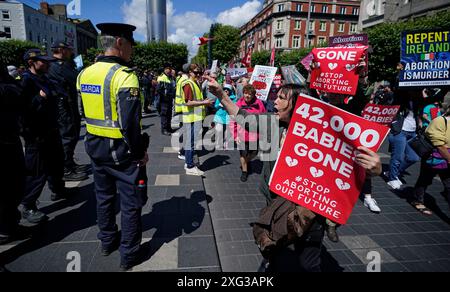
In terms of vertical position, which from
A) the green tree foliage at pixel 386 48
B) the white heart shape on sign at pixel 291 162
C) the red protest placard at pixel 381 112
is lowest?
the white heart shape on sign at pixel 291 162

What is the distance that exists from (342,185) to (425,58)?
14.4 feet

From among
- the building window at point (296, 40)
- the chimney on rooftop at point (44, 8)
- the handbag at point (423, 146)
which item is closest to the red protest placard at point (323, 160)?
the handbag at point (423, 146)

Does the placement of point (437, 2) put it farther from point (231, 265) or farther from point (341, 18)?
point (341, 18)

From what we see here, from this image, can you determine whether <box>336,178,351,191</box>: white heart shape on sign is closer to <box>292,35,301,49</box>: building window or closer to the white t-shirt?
the white t-shirt

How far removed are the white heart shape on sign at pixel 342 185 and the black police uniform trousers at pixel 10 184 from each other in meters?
3.25

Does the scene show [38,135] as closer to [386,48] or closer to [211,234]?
[211,234]

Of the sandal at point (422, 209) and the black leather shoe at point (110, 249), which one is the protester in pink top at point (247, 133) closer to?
the black leather shoe at point (110, 249)

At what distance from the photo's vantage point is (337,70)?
421 cm

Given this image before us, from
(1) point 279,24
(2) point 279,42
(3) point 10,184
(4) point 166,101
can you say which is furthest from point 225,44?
(3) point 10,184

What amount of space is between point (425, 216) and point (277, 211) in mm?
3642

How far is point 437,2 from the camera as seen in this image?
70.1 ft

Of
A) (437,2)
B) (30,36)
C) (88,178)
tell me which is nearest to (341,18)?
(437,2)

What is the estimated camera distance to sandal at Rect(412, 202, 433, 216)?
424 centimetres

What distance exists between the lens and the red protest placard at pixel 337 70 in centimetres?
399
